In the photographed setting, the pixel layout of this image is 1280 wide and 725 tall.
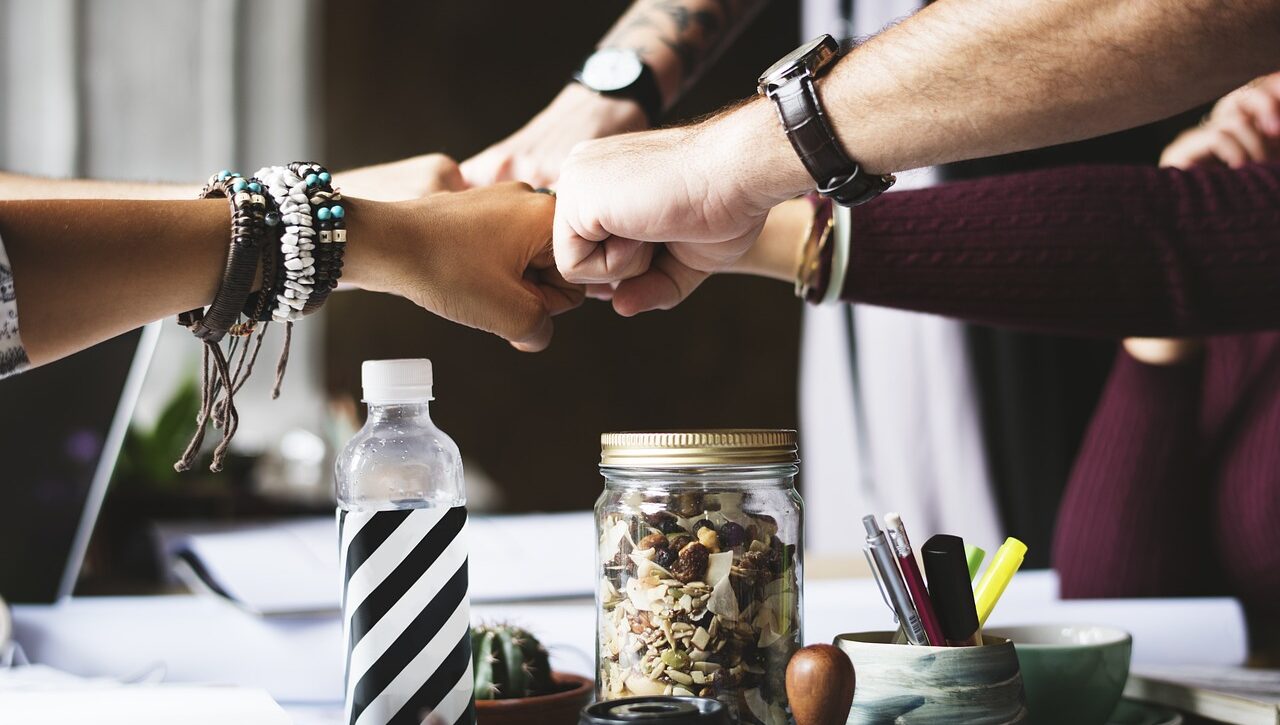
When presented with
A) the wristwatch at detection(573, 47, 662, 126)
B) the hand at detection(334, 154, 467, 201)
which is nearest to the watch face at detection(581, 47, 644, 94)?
the wristwatch at detection(573, 47, 662, 126)

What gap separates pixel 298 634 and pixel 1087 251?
0.72 metres

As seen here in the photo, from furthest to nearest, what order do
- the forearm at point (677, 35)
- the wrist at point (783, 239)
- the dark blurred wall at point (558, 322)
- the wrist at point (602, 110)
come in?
the dark blurred wall at point (558, 322) → the forearm at point (677, 35) → the wrist at point (602, 110) → the wrist at point (783, 239)

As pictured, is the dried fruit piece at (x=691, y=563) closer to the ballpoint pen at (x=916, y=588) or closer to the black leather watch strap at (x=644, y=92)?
the ballpoint pen at (x=916, y=588)

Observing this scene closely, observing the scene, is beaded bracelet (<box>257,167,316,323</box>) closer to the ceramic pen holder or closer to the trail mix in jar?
the trail mix in jar

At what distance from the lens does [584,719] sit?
0.43m

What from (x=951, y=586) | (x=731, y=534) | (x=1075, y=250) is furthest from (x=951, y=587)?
(x=1075, y=250)

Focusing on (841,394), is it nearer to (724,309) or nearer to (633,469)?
(724,309)

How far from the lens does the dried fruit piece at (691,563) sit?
19.6 inches

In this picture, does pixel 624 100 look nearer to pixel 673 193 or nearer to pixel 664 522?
pixel 673 193

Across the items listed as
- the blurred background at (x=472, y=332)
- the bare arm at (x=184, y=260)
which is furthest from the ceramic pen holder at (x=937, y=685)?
the blurred background at (x=472, y=332)

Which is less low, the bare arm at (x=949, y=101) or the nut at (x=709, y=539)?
the bare arm at (x=949, y=101)

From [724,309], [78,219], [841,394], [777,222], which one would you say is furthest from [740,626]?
[724,309]

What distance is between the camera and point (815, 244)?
91 cm

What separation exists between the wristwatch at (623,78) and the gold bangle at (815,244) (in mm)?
262
